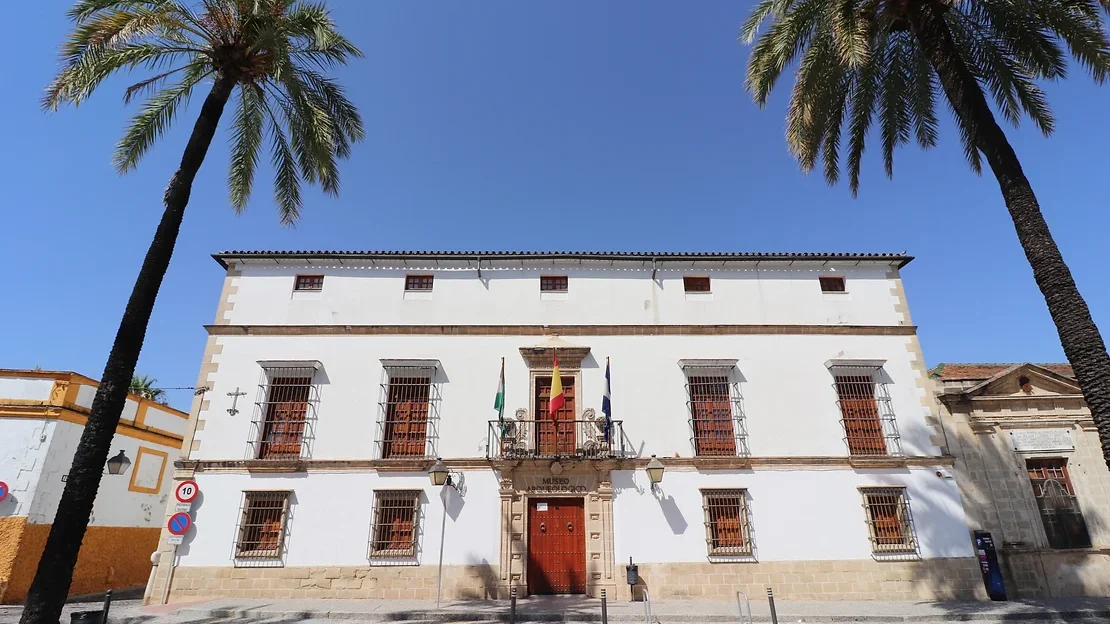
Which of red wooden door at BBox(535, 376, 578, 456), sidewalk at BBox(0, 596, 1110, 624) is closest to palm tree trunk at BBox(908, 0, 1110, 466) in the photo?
sidewalk at BBox(0, 596, 1110, 624)

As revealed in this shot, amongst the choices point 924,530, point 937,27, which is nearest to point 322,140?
point 937,27

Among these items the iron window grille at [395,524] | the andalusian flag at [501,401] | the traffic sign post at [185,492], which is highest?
the andalusian flag at [501,401]

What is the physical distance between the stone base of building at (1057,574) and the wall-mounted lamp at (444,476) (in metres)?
13.1

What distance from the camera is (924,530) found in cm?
1294

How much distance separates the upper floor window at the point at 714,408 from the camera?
13695 mm

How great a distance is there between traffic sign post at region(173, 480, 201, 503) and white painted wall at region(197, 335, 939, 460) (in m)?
0.76

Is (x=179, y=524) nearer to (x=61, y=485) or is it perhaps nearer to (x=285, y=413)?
(x=285, y=413)

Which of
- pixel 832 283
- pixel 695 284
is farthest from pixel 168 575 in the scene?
pixel 832 283

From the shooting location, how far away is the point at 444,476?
41.3ft

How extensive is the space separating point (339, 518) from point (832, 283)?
47.8ft

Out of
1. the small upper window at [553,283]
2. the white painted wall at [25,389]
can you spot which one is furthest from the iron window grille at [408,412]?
the white painted wall at [25,389]

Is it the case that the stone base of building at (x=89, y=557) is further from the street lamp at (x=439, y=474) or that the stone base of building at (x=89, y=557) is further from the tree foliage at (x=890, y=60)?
the tree foliage at (x=890, y=60)

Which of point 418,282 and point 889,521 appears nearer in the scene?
point 889,521

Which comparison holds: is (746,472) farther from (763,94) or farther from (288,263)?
(288,263)
